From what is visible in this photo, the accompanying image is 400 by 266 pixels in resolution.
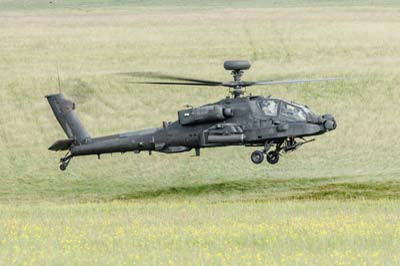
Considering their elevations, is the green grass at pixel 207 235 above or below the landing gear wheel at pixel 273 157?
below

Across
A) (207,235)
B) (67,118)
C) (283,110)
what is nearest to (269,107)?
(283,110)

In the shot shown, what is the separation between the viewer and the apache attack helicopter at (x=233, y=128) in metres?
30.2

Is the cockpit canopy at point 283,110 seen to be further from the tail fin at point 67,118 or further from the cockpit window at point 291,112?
the tail fin at point 67,118

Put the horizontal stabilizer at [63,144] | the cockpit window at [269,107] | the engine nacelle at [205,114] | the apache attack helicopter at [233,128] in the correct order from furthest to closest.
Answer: the horizontal stabilizer at [63,144]
the engine nacelle at [205,114]
the cockpit window at [269,107]
the apache attack helicopter at [233,128]

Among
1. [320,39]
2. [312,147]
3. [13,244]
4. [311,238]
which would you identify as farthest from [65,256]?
[320,39]

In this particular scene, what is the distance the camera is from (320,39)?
6325 centimetres

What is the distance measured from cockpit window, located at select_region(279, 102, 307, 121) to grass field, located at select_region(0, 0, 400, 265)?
2.15 meters

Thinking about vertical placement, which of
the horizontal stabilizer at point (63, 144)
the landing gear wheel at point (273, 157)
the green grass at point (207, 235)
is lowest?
the green grass at point (207, 235)

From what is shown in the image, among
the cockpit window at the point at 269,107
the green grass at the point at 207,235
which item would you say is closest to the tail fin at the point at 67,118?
the cockpit window at the point at 269,107

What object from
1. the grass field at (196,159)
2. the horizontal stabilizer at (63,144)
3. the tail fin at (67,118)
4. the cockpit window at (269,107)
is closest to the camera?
the grass field at (196,159)

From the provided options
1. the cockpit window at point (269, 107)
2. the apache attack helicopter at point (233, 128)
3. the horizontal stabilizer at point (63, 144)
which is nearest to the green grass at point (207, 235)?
the apache attack helicopter at point (233, 128)

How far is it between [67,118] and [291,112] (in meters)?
7.12

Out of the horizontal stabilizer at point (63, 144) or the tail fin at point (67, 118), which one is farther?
the tail fin at point (67, 118)

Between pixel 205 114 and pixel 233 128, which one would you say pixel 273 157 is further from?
pixel 205 114
